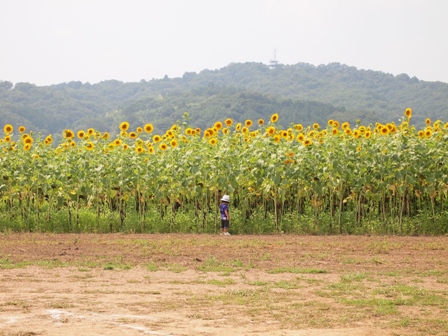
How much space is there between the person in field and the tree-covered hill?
71.2 metres

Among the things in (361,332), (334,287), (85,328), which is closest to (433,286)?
(334,287)

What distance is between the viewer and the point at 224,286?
36.6 feet

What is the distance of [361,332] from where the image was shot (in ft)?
27.2

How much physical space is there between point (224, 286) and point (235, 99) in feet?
316

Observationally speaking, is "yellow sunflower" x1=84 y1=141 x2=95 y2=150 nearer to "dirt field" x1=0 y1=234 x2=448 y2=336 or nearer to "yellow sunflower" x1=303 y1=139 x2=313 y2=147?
"dirt field" x1=0 y1=234 x2=448 y2=336

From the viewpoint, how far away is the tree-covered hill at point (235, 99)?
102 metres

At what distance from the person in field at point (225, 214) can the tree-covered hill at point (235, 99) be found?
234 ft

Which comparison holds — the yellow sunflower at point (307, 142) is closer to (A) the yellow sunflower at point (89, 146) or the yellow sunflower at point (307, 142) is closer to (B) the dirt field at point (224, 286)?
(B) the dirt field at point (224, 286)

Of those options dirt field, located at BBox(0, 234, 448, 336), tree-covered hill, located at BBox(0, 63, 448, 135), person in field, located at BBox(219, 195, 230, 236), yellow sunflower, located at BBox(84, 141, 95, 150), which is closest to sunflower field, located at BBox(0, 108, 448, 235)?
yellow sunflower, located at BBox(84, 141, 95, 150)

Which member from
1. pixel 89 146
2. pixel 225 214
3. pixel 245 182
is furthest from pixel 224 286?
pixel 89 146

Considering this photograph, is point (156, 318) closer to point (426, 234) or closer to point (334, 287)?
point (334, 287)

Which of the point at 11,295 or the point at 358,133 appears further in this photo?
the point at 358,133

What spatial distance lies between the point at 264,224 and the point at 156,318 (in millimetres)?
9710

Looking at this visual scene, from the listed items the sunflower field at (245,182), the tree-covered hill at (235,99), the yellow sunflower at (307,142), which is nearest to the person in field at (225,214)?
the sunflower field at (245,182)
